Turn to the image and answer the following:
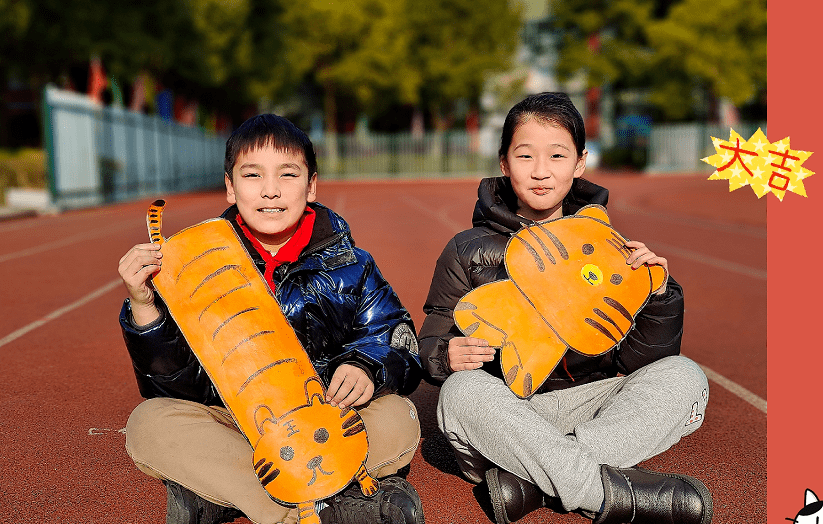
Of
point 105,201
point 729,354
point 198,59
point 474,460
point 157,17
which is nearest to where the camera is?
point 474,460

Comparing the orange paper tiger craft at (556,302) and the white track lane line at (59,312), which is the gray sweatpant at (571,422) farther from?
the white track lane line at (59,312)

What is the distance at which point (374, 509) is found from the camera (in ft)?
7.56

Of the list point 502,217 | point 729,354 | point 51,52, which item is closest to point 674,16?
point 51,52

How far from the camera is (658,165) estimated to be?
3928cm

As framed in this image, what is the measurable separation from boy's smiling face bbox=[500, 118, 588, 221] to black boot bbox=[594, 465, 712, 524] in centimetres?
100

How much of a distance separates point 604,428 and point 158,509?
1594mm

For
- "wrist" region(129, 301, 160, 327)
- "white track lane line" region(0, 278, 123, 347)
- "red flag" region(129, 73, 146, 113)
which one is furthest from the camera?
"red flag" region(129, 73, 146, 113)

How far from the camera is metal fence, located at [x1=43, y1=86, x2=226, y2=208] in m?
17.3

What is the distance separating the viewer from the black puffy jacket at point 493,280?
2688mm

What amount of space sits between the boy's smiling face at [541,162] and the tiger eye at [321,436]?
3.75 ft

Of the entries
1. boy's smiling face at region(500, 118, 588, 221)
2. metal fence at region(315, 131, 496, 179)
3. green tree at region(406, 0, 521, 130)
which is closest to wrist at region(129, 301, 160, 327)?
boy's smiling face at region(500, 118, 588, 221)

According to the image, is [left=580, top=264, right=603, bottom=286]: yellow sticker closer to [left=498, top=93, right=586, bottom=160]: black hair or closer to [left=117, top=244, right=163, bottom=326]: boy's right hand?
[left=498, top=93, right=586, bottom=160]: black hair

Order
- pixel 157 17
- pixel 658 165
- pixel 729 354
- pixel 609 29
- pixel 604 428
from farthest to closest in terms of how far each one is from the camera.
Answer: pixel 609 29
pixel 658 165
pixel 157 17
pixel 729 354
pixel 604 428

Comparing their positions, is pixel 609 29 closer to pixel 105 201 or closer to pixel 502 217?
pixel 105 201
